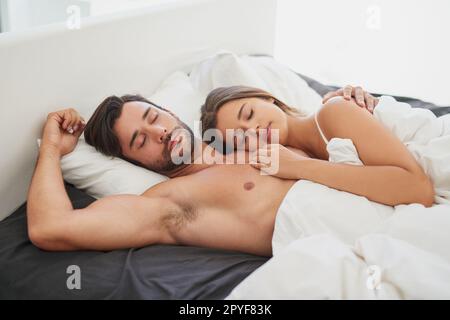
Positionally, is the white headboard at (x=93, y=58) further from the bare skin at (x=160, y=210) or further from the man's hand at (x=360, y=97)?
the man's hand at (x=360, y=97)

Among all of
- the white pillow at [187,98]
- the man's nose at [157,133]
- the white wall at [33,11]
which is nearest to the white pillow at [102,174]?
the white pillow at [187,98]

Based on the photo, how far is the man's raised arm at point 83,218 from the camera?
1025 mm

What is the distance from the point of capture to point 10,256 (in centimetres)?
102

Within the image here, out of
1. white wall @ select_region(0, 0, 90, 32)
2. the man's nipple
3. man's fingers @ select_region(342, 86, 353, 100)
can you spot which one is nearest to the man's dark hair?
the man's nipple

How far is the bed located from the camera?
0.97 meters

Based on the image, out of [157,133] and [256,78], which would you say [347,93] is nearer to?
[256,78]

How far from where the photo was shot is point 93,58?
1.39 metres

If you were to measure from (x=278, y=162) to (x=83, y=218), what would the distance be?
51cm

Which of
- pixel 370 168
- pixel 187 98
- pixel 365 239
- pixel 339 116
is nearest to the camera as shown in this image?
pixel 365 239

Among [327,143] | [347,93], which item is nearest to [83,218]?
[327,143]

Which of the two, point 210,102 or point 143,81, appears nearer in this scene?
point 210,102

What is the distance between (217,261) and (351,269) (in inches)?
12.6
